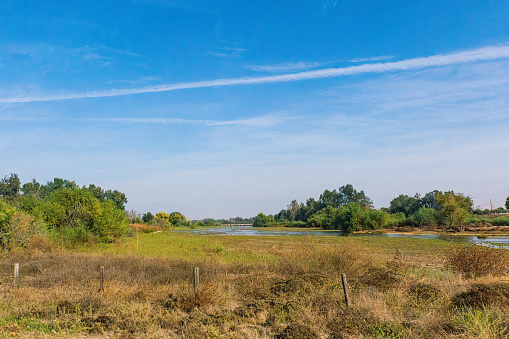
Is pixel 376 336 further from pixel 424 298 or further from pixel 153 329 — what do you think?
pixel 153 329

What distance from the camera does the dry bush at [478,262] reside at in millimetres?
12727

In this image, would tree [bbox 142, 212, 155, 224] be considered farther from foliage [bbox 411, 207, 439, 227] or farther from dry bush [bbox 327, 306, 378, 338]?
dry bush [bbox 327, 306, 378, 338]

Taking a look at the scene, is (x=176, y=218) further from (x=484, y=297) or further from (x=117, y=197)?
(x=484, y=297)

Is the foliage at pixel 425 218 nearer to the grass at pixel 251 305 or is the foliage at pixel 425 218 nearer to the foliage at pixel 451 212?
the foliage at pixel 451 212

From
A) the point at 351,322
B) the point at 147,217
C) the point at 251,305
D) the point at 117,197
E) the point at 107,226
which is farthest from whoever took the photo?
the point at 147,217

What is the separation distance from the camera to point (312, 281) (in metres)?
11.2

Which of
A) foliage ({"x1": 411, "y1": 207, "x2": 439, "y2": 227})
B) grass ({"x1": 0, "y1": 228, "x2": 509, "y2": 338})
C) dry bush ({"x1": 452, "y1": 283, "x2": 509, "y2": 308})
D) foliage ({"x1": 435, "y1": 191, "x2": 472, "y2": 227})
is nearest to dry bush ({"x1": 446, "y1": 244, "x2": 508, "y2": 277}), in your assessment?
grass ({"x1": 0, "y1": 228, "x2": 509, "y2": 338})

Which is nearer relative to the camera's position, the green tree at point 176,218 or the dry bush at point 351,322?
the dry bush at point 351,322

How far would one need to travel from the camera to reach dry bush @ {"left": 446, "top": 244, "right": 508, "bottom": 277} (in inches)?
501

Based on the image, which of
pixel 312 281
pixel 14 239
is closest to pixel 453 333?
pixel 312 281

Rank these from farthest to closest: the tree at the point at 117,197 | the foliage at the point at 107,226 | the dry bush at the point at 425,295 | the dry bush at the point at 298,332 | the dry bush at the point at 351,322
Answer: the tree at the point at 117,197 → the foliage at the point at 107,226 → the dry bush at the point at 425,295 → the dry bush at the point at 351,322 → the dry bush at the point at 298,332

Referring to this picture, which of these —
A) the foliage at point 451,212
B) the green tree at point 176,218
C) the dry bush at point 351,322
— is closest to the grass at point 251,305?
the dry bush at point 351,322

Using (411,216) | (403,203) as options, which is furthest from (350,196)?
(411,216)

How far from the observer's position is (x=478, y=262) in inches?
510
